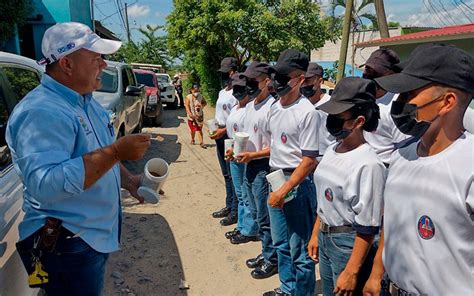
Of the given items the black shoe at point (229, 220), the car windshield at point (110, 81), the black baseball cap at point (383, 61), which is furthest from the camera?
the car windshield at point (110, 81)

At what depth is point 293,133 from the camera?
2.86m

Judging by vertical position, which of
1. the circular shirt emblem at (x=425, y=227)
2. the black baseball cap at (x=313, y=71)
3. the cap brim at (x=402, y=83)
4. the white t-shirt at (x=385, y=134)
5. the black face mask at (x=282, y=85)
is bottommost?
the white t-shirt at (x=385, y=134)

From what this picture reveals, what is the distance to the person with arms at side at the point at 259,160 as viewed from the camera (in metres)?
3.50

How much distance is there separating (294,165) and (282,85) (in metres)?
0.63

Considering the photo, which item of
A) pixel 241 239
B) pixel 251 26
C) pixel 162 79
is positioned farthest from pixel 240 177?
pixel 162 79

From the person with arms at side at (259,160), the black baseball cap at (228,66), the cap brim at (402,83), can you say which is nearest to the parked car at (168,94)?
the black baseball cap at (228,66)

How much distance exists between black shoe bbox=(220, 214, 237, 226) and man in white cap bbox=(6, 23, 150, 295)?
3068 millimetres

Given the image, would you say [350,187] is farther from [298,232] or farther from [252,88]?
[252,88]

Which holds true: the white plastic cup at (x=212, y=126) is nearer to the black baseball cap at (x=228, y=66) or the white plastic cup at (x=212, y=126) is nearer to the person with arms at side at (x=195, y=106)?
the black baseball cap at (x=228, y=66)

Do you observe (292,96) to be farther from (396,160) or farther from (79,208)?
(79,208)

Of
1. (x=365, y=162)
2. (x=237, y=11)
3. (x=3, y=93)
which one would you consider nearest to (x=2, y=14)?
(x=237, y=11)

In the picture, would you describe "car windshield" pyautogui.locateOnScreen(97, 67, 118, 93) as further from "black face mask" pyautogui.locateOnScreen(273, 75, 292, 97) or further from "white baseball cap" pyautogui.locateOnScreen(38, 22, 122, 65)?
"white baseball cap" pyautogui.locateOnScreen(38, 22, 122, 65)

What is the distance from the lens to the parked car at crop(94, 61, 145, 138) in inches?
255

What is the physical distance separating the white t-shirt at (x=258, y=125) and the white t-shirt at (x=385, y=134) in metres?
0.92
